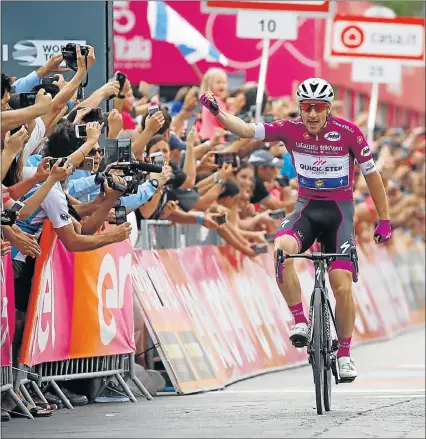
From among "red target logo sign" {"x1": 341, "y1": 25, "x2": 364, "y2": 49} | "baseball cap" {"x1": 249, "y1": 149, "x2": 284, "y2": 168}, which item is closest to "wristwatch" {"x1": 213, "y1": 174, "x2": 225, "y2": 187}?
"baseball cap" {"x1": 249, "y1": 149, "x2": 284, "y2": 168}

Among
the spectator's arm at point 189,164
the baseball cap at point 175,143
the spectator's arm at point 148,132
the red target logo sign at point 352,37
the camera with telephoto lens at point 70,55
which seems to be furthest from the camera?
the red target logo sign at point 352,37

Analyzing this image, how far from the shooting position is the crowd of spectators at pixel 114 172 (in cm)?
1142

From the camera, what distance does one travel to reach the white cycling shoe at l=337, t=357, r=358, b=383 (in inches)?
489

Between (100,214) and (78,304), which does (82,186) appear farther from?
(78,304)

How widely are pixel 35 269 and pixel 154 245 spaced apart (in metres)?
3.20

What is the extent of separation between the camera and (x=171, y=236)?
15953mm

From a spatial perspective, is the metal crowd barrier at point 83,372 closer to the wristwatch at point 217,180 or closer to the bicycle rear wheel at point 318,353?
the bicycle rear wheel at point 318,353

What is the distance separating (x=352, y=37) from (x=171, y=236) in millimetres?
10000

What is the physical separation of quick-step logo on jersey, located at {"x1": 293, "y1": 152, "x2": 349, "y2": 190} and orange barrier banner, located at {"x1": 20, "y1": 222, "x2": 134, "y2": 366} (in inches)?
70.7

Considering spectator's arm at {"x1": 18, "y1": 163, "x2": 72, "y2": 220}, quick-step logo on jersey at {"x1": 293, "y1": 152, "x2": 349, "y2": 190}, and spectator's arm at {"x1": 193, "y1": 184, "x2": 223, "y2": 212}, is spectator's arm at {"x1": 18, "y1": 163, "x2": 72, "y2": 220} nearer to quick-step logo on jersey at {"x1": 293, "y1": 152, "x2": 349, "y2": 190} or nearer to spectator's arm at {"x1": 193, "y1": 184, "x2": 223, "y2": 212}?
quick-step logo on jersey at {"x1": 293, "y1": 152, "x2": 349, "y2": 190}

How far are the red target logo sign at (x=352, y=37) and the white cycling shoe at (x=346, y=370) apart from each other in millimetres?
13021

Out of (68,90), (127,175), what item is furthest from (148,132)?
(68,90)

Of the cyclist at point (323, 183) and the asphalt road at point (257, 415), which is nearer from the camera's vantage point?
the asphalt road at point (257, 415)

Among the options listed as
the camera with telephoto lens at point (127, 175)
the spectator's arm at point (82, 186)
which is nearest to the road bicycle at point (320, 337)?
the camera with telephoto lens at point (127, 175)
